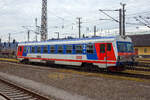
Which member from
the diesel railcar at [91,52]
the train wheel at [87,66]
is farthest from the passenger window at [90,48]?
the train wheel at [87,66]

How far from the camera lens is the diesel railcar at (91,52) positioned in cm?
1500

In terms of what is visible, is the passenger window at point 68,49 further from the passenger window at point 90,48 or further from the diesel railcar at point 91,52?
the passenger window at point 90,48

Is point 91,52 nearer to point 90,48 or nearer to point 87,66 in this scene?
point 90,48

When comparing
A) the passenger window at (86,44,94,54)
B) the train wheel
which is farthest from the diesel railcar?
the train wheel

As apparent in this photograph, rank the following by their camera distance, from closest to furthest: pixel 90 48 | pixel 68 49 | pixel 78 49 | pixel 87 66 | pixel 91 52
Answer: pixel 91 52 < pixel 90 48 < pixel 87 66 < pixel 78 49 < pixel 68 49

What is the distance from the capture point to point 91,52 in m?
16.5

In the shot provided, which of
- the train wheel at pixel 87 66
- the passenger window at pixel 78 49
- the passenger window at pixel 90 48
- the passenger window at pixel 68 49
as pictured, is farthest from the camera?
the passenger window at pixel 68 49

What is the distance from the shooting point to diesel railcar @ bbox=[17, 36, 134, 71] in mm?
15000

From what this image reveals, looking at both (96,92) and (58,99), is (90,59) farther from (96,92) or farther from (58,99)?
(58,99)

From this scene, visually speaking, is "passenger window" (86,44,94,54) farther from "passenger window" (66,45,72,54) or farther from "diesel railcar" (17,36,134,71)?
"passenger window" (66,45,72,54)

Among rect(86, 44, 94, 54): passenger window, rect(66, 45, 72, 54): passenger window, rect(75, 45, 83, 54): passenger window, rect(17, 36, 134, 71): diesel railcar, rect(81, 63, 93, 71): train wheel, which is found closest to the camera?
rect(17, 36, 134, 71): diesel railcar

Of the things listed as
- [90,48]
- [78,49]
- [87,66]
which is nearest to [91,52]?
[90,48]

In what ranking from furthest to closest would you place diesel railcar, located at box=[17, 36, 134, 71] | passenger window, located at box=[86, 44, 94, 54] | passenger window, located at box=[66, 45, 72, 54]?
passenger window, located at box=[66, 45, 72, 54] < passenger window, located at box=[86, 44, 94, 54] < diesel railcar, located at box=[17, 36, 134, 71]

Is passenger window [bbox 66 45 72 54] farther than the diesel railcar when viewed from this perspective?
Yes
